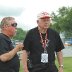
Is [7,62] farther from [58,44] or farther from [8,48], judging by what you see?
[58,44]

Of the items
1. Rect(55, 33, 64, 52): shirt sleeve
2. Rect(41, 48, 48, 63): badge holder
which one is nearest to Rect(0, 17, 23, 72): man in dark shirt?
Rect(41, 48, 48, 63): badge holder

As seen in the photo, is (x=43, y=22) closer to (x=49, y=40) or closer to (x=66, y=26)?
Answer: (x=49, y=40)

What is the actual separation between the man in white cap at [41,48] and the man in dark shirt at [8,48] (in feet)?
2.58

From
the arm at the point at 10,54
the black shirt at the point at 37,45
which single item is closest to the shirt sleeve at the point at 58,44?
the black shirt at the point at 37,45

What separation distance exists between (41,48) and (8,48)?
1045 mm

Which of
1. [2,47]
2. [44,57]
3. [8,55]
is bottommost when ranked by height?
[44,57]

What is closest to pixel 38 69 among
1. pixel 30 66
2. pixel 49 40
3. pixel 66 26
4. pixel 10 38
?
pixel 30 66

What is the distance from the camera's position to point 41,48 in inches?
277

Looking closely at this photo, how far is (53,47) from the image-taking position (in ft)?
23.4

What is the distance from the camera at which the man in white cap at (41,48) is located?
6992 millimetres

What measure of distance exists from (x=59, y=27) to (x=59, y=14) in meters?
4.10

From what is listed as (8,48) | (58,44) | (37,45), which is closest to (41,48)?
(37,45)

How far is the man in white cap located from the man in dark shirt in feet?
2.58

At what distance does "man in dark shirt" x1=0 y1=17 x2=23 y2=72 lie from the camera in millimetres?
5965
